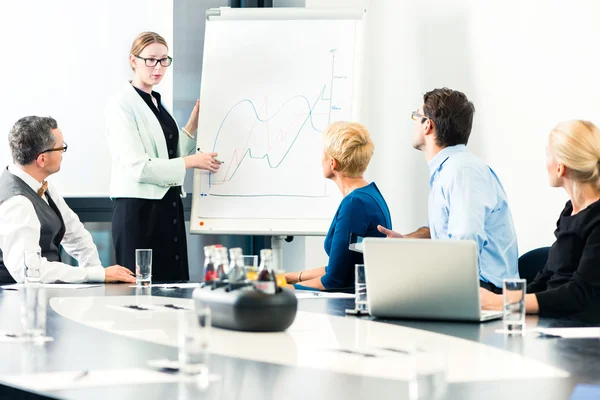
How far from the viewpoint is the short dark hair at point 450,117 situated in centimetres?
321

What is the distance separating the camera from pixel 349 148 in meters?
3.21

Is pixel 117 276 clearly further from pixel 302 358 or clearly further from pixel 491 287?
pixel 302 358

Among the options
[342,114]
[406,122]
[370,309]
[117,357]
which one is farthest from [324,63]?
[117,357]

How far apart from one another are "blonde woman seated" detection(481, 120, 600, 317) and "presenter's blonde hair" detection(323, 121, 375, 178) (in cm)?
84

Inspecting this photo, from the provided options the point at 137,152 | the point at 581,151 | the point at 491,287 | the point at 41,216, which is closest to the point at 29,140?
the point at 41,216

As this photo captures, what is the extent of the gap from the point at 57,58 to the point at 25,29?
231mm

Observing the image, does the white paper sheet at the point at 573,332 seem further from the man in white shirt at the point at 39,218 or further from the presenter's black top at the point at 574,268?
the man in white shirt at the point at 39,218

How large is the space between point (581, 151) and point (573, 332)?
28.6 inches

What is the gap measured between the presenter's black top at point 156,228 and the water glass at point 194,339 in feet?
9.20

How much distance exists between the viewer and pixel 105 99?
4734mm

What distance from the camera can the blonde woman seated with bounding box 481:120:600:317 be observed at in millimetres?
2283

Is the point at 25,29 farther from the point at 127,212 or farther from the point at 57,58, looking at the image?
the point at 127,212

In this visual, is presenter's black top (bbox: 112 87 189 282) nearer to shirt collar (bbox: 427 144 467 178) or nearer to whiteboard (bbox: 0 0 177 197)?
whiteboard (bbox: 0 0 177 197)

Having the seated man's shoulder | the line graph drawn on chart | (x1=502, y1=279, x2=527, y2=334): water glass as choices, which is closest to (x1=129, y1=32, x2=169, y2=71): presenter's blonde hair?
the line graph drawn on chart
